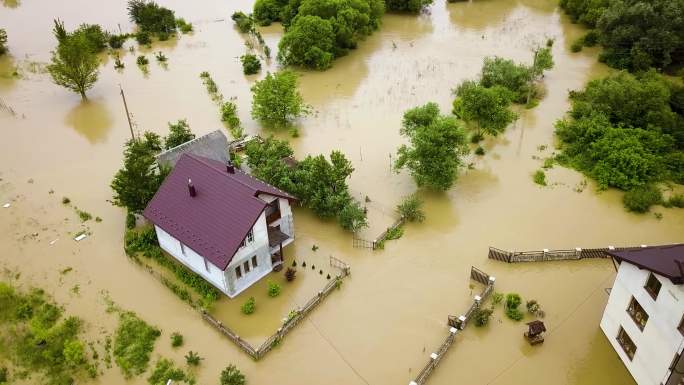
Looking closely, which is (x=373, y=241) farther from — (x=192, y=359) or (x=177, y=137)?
(x=177, y=137)

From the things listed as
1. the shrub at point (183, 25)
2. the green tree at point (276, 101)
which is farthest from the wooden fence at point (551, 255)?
the shrub at point (183, 25)

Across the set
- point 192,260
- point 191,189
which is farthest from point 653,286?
point 192,260

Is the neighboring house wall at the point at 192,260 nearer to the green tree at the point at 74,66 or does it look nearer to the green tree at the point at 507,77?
the green tree at the point at 74,66

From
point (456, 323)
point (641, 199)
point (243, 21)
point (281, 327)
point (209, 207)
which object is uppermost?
point (243, 21)

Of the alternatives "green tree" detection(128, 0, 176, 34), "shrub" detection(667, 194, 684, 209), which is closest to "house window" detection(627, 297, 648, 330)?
"shrub" detection(667, 194, 684, 209)

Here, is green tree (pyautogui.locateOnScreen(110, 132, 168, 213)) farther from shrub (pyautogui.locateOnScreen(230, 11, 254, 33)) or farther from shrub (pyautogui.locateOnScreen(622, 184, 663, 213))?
shrub (pyautogui.locateOnScreen(230, 11, 254, 33))
